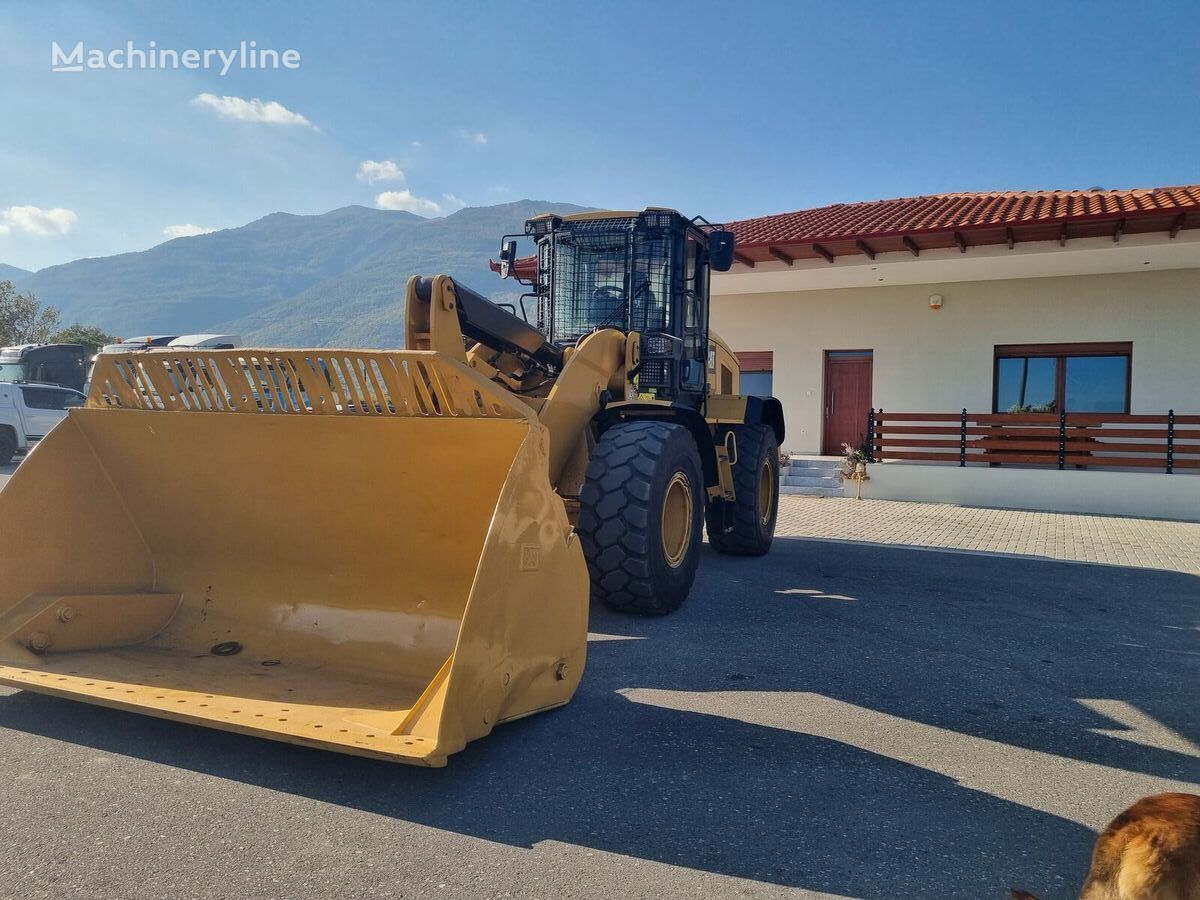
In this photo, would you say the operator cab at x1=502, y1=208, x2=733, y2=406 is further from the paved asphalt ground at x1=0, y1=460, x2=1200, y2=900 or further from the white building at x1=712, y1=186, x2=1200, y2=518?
the white building at x1=712, y1=186, x2=1200, y2=518

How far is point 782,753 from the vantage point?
348cm

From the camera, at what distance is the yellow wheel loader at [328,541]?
328 cm

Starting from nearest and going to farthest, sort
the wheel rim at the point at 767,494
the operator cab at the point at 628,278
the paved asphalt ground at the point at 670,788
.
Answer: the paved asphalt ground at the point at 670,788 < the operator cab at the point at 628,278 < the wheel rim at the point at 767,494

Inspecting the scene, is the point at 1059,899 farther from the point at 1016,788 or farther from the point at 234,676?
the point at 234,676

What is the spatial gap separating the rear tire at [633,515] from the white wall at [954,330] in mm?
11420

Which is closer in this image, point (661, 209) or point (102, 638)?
point (102, 638)

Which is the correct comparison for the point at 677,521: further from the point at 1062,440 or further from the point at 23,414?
the point at 23,414

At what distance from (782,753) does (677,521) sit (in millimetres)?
2349

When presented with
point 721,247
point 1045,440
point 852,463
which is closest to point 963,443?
point 1045,440

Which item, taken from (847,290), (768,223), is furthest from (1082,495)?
(768,223)

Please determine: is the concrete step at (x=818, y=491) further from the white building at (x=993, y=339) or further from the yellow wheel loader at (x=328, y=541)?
the yellow wheel loader at (x=328, y=541)

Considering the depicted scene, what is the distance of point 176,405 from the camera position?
425cm

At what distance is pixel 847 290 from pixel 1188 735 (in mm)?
14033

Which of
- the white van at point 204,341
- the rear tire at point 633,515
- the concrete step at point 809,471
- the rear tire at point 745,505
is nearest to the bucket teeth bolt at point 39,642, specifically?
the rear tire at point 633,515
